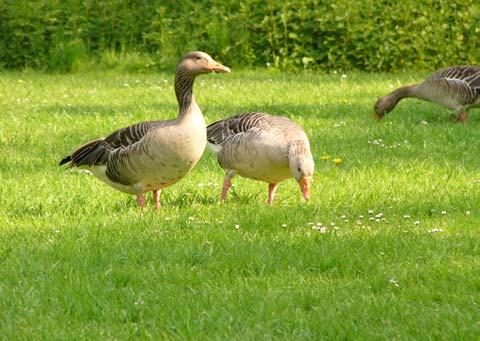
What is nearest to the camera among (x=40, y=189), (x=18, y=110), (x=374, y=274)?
(x=374, y=274)

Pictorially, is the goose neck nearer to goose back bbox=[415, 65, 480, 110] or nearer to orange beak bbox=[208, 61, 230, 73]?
orange beak bbox=[208, 61, 230, 73]

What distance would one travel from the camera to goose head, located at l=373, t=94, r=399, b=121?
12875 mm

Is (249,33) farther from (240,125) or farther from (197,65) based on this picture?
(197,65)

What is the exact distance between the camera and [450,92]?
1273 cm

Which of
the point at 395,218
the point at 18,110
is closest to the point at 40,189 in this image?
the point at 395,218

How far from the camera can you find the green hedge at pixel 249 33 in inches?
740

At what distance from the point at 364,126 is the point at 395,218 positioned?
481 cm

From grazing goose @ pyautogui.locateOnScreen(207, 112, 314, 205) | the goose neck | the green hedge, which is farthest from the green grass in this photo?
the green hedge

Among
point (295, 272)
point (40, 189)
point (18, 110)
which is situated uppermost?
point (295, 272)

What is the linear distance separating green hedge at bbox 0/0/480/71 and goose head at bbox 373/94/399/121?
566 centimetres

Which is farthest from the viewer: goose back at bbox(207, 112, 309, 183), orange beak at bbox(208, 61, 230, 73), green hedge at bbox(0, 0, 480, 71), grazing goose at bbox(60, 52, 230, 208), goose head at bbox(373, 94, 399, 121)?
green hedge at bbox(0, 0, 480, 71)

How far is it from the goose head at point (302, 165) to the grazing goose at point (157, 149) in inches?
27.6

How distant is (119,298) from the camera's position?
18.6 feet

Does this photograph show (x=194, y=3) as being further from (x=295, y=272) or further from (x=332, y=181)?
(x=295, y=272)
